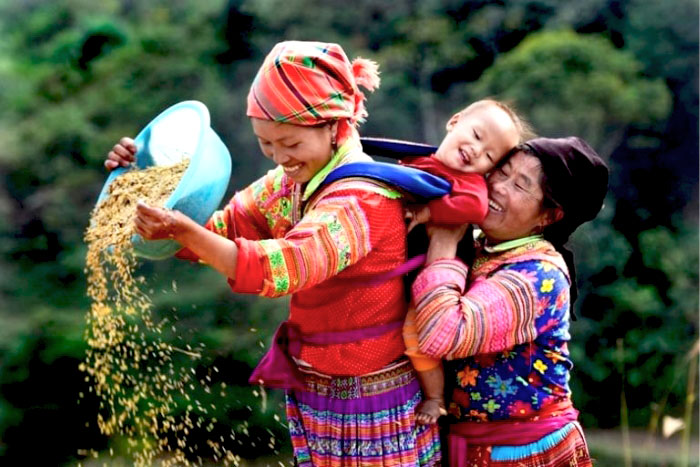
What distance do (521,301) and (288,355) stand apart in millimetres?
562

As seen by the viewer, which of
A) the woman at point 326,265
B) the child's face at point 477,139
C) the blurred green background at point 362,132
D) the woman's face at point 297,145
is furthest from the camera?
the blurred green background at point 362,132

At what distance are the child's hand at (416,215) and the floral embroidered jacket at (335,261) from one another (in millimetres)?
41

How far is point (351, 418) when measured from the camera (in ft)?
8.17

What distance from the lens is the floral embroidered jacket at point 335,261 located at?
220 cm

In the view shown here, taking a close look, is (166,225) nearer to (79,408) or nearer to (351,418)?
(351,418)

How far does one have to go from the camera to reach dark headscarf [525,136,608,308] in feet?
8.20

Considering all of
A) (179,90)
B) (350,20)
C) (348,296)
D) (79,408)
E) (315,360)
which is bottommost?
(79,408)

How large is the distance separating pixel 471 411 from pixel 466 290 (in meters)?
0.29

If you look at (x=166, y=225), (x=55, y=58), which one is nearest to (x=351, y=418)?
(x=166, y=225)

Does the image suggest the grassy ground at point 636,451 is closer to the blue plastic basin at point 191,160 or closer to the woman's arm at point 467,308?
the blue plastic basin at point 191,160

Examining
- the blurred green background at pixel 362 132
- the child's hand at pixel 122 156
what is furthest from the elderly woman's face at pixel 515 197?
the blurred green background at pixel 362 132

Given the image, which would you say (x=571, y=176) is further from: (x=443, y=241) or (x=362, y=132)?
(x=362, y=132)

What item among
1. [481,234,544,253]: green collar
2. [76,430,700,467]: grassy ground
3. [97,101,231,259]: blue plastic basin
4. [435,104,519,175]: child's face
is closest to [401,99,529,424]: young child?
[435,104,519,175]: child's face

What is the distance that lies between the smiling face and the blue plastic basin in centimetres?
62
